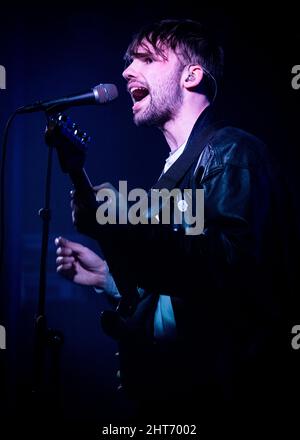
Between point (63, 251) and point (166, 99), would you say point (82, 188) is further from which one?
point (166, 99)

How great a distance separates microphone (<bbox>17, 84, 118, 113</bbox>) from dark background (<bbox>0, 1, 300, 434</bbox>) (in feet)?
3.29

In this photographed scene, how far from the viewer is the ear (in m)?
1.95

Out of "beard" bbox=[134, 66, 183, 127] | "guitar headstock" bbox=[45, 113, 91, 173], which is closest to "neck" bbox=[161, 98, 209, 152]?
"beard" bbox=[134, 66, 183, 127]

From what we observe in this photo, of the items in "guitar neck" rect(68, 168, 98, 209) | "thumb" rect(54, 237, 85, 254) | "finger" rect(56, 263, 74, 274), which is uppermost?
"guitar neck" rect(68, 168, 98, 209)

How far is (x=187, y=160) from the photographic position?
170cm

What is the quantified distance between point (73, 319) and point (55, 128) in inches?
71.7

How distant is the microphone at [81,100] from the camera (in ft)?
4.99

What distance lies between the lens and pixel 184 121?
1972 mm

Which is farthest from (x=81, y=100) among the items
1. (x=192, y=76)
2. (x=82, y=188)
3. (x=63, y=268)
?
(x=63, y=268)

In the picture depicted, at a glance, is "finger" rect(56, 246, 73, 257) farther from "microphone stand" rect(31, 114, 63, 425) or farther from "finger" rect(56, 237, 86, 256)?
"microphone stand" rect(31, 114, 63, 425)

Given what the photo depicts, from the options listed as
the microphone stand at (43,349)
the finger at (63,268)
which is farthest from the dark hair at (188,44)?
the finger at (63,268)

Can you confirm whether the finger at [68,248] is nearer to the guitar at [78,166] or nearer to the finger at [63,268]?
the finger at [63,268]

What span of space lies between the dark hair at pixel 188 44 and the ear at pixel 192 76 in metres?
0.03

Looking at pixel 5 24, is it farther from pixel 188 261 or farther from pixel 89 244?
pixel 188 261
